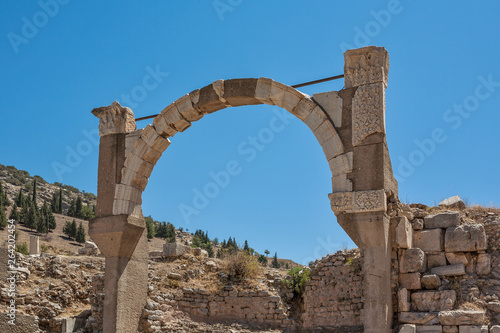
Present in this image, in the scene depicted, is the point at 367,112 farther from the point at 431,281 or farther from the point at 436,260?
the point at 431,281

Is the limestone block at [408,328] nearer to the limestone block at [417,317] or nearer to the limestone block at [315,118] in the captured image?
the limestone block at [417,317]

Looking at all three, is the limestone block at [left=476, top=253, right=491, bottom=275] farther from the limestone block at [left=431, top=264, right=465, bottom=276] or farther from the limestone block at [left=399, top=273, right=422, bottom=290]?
the limestone block at [left=399, top=273, right=422, bottom=290]

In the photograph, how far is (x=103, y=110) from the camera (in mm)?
11445

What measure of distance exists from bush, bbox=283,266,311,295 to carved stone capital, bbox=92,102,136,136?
5.00 metres

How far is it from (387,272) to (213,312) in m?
5.39

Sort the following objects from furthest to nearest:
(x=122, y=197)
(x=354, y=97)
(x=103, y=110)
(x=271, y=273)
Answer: (x=271, y=273), (x=103, y=110), (x=122, y=197), (x=354, y=97)

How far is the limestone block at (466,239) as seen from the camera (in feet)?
28.4

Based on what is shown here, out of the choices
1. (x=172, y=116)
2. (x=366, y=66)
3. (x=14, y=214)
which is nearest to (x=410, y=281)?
(x=366, y=66)

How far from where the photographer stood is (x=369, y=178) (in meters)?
8.67

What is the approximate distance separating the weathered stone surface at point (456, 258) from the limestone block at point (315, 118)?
9.75ft

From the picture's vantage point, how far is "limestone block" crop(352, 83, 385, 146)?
346 inches

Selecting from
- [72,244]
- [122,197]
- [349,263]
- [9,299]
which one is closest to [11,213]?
[72,244]

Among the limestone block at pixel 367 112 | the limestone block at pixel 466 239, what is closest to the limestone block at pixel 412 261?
the limestone block at pixel 466 239

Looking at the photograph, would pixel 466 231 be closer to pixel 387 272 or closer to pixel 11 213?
pixel 387 272
